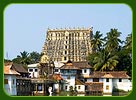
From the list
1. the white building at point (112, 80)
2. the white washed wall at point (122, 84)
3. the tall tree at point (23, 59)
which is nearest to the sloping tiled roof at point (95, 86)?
the white building at point (112, 80)

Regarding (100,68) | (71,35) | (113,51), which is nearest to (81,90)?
(100,68)

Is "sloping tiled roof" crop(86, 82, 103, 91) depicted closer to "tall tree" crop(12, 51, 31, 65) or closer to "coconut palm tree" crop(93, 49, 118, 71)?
"coconut palm tree" crop(93, 49, 118, 71)

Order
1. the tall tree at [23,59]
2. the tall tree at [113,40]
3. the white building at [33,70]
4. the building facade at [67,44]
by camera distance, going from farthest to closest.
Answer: the building facade at [67,44] < the tall tree at [23,59] < the white building at [33,70] < the tall tree at [113,40]

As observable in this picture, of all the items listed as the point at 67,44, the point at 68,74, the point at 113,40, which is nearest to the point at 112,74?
the point at 68,74

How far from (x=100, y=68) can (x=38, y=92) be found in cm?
417

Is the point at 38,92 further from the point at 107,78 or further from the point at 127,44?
the point at 127,44

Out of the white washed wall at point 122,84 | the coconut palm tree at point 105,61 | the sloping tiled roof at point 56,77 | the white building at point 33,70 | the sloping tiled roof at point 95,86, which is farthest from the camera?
the white building at point 33,70

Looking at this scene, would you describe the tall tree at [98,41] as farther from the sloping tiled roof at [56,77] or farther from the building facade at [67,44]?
the building facade at [67,44]

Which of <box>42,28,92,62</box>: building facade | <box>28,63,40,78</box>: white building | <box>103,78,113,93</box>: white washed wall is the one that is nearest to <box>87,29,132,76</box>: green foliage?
<box>103,78,113,93</box>: white washed wall

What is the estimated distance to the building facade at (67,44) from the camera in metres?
34.5

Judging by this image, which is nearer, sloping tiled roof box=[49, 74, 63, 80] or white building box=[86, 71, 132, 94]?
white building box=[86, 71, 132, 94]

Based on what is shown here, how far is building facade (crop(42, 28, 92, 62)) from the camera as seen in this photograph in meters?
34.5

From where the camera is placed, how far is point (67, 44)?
35.9 meters

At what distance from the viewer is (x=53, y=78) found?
65.1 ft
